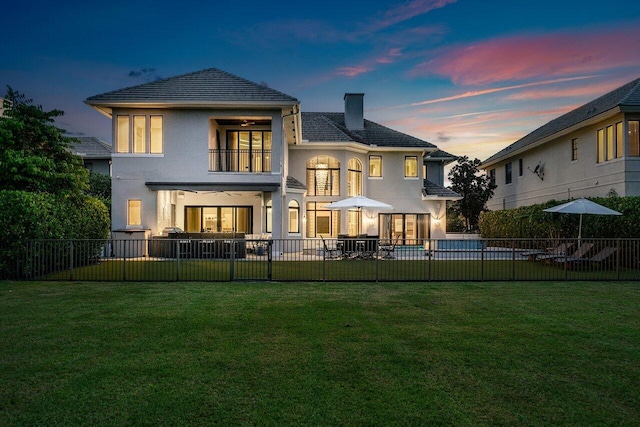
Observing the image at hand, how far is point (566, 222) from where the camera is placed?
64.0 ft

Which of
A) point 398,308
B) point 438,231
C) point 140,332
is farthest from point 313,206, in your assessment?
point 140,332

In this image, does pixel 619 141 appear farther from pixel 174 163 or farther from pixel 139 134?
pixel 139 134

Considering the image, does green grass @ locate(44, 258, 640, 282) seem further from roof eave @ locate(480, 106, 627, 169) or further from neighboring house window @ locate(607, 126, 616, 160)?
roof eave @ locate(480, 106, 627, 169)

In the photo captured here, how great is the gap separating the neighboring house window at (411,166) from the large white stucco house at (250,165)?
67 millimetres

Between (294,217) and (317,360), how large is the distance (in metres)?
18.8

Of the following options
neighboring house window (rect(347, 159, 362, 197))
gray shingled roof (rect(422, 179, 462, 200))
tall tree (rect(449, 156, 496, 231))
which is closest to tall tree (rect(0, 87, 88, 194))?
neighboring house window (rect(347, 159, 362, 197))

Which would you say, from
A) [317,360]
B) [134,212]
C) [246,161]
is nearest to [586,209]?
[317,360]

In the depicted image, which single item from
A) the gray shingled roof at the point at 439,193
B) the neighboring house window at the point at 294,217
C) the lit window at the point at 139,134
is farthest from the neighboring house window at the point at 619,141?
the lit window at the point at 139,134

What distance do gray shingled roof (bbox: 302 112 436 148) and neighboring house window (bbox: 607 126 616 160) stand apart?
9747 mm

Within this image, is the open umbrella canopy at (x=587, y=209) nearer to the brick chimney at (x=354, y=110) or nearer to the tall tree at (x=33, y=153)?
the brick chimney at (x=354, y=110)

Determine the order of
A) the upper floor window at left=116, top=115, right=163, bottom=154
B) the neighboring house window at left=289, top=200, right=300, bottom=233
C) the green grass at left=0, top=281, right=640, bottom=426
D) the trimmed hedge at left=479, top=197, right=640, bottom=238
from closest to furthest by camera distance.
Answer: the green grass at left=0, top=281, right=640, bottom=426, the trimmed hedge at left=479, top=197, right=640, bottom=238, the upper floor window at left=116, top=115, right=163, bottom=154, the neighboring house window at left=289, top=200, right=300, bottom=233

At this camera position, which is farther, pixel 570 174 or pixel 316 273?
pixel 570 174

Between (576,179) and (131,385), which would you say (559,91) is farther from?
(131,385)

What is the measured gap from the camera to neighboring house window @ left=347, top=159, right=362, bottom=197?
26.3 meters
